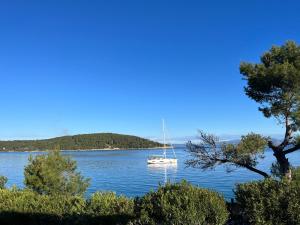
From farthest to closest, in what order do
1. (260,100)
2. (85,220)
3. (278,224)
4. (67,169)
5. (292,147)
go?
(67,169) < (260,100) < (292,147) < (85,220) < (278,224)

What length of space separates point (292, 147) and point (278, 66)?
373 cm

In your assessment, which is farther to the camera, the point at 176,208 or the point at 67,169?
the point at 67,169

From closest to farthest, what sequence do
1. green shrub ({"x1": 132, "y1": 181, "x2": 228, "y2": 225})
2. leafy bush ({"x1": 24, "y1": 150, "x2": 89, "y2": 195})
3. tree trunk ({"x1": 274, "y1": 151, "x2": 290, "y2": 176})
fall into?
green shrub ({"x1": 132, "y1": 181, "x2": 228, "y2": 225})
tree trunk ({"x1": 274, "y1": 151, "x2": 290, "y2": 176})
leafy bush ({"x1": 24, "y1": 150, "x2": 89, "y2": 195})

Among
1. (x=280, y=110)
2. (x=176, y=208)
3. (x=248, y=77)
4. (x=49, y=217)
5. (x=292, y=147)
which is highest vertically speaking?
(x=248, y=77)

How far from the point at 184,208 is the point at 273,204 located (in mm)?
1888

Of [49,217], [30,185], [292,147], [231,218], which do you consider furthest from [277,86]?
[30,185]

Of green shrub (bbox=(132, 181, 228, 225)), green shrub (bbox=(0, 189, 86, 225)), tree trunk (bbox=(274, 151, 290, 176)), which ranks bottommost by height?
green shrub (bbox=(0, 189, 86, 225))

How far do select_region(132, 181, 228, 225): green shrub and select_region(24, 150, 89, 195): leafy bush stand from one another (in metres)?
26.3

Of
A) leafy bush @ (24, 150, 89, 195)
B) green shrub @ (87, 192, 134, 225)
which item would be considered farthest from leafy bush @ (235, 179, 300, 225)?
leafy bush @ (24, 150, 89, 195)

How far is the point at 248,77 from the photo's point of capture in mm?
21500

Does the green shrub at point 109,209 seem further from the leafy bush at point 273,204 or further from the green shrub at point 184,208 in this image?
the leafy bush at point 273,204

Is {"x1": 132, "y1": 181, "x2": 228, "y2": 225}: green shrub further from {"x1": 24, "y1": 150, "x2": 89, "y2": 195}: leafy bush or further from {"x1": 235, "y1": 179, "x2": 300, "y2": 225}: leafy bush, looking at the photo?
{"x1": 24, "y1": 150, "x2": 89, "y2": 195}: leafy bush

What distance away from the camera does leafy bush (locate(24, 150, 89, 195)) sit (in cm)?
3625

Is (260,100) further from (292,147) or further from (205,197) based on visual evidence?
(205,197)
